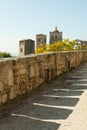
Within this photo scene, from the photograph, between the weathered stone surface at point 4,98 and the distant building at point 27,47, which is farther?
the distant building at point 27,47

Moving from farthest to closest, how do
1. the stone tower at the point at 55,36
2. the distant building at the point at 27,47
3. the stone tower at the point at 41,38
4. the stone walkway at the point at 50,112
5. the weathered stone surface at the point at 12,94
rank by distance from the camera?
A: the stone tower at the point at 55,36 < the stone tower at the point at 41,38 < the distant building at the point at 27,47 < the weathered stone surface at the point at 12,94 < the stone walkway at the point at 50,112

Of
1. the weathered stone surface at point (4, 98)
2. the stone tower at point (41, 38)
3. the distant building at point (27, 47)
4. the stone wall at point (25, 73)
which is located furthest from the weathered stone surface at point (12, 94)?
the stone tower at point (41, 38)

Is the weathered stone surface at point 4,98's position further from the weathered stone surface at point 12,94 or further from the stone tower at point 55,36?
the stone tower at point 55,36

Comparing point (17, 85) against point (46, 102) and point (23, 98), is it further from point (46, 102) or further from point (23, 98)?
point (46, 102)

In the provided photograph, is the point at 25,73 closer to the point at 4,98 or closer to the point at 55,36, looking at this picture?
the point at 4,98

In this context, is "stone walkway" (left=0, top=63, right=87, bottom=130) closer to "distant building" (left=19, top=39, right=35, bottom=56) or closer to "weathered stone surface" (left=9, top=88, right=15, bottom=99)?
"weathered stone surface" (left=9, top=88, right=15, bottom=99)

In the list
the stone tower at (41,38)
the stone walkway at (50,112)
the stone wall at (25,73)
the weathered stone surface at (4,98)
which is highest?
the stone tower at (41,38)

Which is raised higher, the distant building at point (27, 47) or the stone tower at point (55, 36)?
the stone tower at point (55, 36)

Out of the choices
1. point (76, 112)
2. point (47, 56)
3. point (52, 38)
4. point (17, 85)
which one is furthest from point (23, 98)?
point (52, 38)

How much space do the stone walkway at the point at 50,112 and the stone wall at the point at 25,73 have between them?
0.34 meters

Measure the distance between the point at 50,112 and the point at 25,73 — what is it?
2.22m

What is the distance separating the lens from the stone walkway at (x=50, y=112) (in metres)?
5.56

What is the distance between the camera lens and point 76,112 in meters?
6.39

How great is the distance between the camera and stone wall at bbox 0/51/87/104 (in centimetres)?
722
